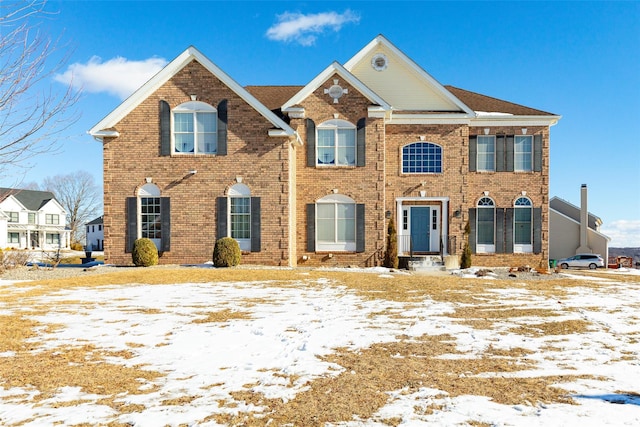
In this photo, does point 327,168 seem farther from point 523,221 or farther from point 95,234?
point 95,234

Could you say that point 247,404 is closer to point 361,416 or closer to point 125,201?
point 361,416

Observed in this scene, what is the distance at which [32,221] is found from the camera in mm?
56812

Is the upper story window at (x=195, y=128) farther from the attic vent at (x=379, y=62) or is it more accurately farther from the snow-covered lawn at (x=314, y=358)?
the snow-covered lawn at (x=314, y=358)

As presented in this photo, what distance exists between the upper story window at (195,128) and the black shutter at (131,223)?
2751 mm

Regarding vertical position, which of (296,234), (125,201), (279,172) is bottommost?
(296,234)

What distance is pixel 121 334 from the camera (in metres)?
7.07

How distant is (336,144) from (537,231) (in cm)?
1057

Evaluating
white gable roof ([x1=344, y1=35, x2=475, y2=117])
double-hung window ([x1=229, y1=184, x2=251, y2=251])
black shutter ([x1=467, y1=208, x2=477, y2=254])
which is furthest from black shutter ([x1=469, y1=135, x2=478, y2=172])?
double-hung window ([x1=229, y1=184, x2=251, y2=251])

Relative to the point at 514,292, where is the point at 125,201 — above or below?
above

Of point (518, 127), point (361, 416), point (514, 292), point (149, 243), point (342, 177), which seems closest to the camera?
point (361, 416)

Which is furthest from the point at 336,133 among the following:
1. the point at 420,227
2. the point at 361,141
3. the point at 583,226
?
the point at 583,226

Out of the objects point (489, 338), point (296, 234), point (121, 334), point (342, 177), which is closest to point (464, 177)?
point (342, 177)

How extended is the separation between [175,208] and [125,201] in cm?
209

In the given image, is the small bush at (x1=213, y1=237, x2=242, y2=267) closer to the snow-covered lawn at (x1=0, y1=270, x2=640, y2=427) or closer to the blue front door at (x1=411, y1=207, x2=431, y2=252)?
the snow-covered lawn at (x1=0, y1=270, x2=640, y2=427)
